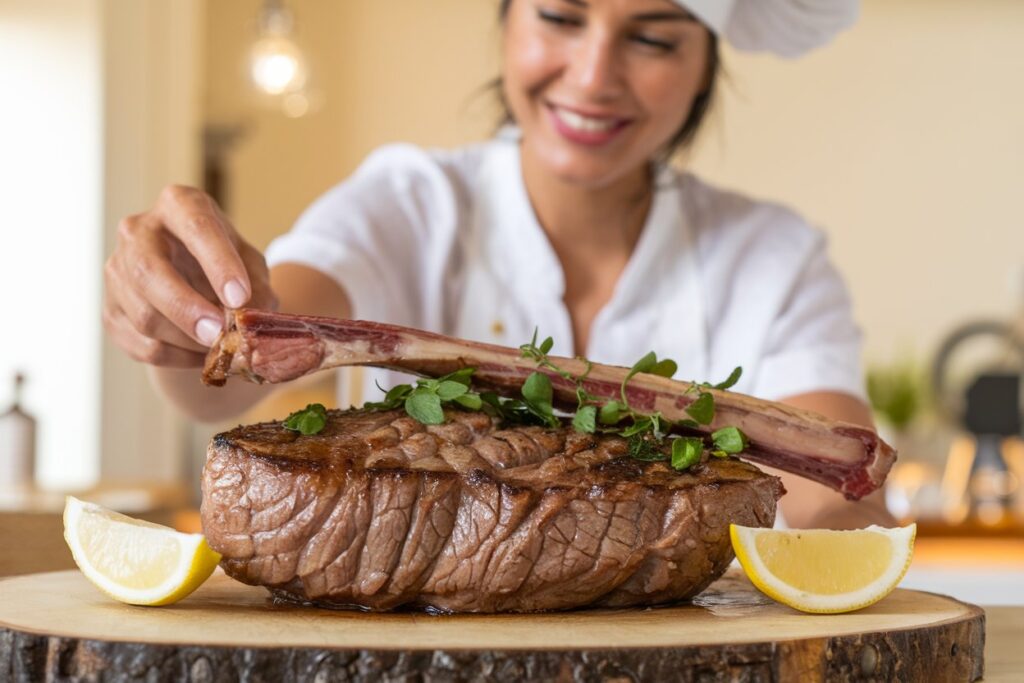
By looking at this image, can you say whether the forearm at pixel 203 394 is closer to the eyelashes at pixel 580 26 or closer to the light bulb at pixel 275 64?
the eyelashes at pixel 580 26

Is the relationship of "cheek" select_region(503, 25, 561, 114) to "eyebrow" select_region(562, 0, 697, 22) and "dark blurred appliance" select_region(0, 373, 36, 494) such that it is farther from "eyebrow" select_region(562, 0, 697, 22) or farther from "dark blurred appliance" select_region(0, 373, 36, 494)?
"dark blurred appliance" select_region(0, 373, 36, 494)

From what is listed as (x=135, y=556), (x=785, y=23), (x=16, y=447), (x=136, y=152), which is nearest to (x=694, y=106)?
(x=785, y=23)

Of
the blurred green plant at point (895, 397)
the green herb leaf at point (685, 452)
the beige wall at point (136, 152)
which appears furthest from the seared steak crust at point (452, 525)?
the blurred green plant at point (895, 397)

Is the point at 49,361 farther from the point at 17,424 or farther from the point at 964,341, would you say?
the point at 964,341

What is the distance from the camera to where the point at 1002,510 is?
17.8 feet

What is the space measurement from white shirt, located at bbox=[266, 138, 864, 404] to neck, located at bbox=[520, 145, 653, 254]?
0.11 feet

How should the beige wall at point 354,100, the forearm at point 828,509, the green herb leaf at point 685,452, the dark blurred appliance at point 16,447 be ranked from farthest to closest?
the beige wall at point 354,100 → the dark blurred appliance at point 16,447 → the forearm at point 828,509 → the green herb leaf at point 685,452

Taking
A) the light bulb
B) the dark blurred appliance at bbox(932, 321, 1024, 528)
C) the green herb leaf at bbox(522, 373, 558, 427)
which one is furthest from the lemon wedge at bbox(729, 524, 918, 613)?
the light bulb

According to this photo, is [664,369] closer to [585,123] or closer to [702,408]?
[702,408]

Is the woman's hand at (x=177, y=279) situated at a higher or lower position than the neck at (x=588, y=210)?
lower

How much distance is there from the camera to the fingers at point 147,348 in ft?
5.32

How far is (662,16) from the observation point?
6.61 feet

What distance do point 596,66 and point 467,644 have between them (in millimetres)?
1181

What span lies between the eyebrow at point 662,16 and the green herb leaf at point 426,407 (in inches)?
33.6
